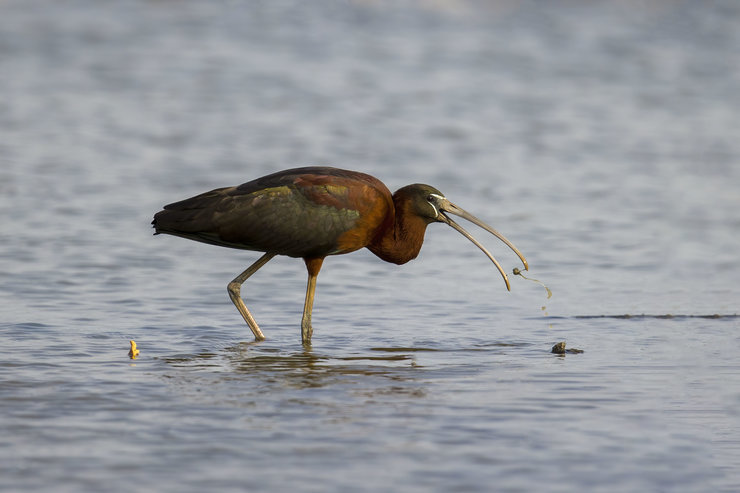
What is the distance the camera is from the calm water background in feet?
20.9

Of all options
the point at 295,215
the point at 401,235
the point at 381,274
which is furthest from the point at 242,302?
the point at 381,274

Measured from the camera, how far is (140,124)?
20656 millimetres

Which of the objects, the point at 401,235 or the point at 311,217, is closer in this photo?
the point at 311,217

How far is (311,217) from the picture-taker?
941 centimetres

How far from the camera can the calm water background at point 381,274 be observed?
6.36 meters

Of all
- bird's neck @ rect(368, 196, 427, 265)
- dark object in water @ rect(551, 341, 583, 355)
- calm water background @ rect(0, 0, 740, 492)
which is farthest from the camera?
bird's neck @ rect(368, 196, 427, 265)

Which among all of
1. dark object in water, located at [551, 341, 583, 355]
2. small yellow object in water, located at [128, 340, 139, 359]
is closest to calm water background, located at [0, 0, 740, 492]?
dark object in water, located at [551, 341, 583, 355]

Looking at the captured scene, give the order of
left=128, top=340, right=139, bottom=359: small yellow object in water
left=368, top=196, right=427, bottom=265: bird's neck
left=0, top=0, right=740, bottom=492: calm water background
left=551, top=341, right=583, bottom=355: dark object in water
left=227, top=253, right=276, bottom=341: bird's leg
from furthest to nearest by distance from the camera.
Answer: left=368, top=196, right=427, bottom=265: bird's neck < left=227, top=253, right=276, bottom=341: bird's leg < left=551, top=341, right=583, bottom=355: dark object in water < left=128, top=340, right=139, bottom=359: small yellow object in water < left=0, top=0, right=740, bottom=492: calm water background

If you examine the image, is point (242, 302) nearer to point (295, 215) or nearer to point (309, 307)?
point (309, 307)

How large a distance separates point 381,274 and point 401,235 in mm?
2691

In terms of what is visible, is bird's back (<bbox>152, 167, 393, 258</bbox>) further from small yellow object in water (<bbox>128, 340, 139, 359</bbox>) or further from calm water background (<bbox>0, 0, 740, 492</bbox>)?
small yellow object in water (<bbox>128, 340, 139, 359</bbox>)

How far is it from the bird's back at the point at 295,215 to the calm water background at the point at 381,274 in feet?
2.44

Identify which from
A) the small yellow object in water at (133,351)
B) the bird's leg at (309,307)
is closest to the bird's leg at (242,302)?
the bird's leg at (309,307)

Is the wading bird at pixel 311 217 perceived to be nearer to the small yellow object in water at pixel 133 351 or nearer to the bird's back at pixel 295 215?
the bird's back at pixel 295 215
